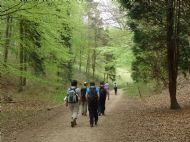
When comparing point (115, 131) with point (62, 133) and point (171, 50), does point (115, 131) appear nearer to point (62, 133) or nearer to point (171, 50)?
point (62, 133)

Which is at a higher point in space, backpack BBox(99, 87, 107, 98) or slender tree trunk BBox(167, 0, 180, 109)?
slender tree trunk BBox(167, 0, 180, 109)

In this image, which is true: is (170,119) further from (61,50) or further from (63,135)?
(61,50)

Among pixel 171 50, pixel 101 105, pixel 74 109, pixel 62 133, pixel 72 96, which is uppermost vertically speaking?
pixel 171 50

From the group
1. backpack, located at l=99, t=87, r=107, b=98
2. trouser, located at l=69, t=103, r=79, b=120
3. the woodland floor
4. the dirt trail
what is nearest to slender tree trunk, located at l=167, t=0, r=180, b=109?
the woodland floor

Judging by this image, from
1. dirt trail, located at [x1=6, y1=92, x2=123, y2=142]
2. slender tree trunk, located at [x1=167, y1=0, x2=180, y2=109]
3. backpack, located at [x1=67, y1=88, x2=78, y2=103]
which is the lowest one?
dirt trail, located at [x1=6, y1=92, x2=123, y2=142]

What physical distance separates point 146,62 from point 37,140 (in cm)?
2017

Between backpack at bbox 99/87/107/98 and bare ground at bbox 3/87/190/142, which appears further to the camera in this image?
backpack at bbox 99/87/107/98

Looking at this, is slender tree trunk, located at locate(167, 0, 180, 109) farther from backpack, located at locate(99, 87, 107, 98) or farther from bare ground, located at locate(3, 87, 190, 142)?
backpack, located at locate(99, 87, 107, 98)

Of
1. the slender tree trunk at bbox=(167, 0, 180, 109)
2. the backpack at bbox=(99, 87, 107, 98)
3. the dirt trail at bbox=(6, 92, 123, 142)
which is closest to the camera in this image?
the dirt trail at bbox=(6, 92, 123, 142)

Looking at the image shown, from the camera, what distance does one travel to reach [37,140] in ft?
44.8

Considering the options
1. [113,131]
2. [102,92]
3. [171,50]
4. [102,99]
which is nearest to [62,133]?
[113,131]

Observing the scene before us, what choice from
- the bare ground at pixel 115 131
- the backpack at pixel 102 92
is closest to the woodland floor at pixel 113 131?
the bare ground at pixel 115 131

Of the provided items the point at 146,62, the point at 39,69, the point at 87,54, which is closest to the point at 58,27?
the point at 39,69

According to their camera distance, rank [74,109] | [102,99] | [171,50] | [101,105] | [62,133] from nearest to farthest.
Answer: [62,133] < [74,109] < [171,50] < [102,99] < [101,105]
